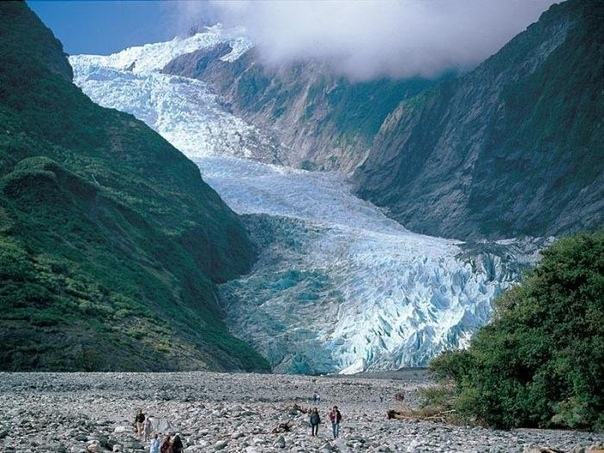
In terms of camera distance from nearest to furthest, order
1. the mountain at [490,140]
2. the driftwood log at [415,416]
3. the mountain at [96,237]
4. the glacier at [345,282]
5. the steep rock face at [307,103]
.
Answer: the driftwood log at [415,416]
the mountain at [96,237]
the glacier at [345,282]
the mountain at [490,140]
the steep rock face at [307,103]

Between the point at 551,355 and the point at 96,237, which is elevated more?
the point at 96,237

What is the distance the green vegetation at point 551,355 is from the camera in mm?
18219

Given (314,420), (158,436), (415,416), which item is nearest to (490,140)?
(415,416)

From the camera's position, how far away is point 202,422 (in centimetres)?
1798

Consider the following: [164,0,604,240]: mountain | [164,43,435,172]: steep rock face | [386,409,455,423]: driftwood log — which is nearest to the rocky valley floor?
[386,409,455,423]: driftwood log

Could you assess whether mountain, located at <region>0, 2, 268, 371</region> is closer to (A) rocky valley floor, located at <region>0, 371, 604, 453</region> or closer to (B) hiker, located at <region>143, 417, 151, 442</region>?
(A) rocky valley floor, located at <region>0, 371, 604, 453</region>

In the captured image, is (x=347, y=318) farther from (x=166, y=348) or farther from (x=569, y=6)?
(x=569, y=6)

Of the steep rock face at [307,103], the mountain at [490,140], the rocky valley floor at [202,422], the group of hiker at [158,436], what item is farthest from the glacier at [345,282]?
the group of hiker at [158,436]

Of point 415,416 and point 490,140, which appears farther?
point 490,140

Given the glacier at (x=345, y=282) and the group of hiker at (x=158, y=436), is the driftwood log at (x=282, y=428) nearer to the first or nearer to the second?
the group of hiker at (x=158, y=436)

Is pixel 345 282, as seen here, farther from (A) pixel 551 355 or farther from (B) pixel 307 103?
(B) pixel 307 103

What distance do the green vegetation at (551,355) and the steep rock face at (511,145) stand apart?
50597 millimetres

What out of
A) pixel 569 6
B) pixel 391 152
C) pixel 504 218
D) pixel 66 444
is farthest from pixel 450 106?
pixel 66 444

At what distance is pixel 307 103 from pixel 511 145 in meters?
54.1
